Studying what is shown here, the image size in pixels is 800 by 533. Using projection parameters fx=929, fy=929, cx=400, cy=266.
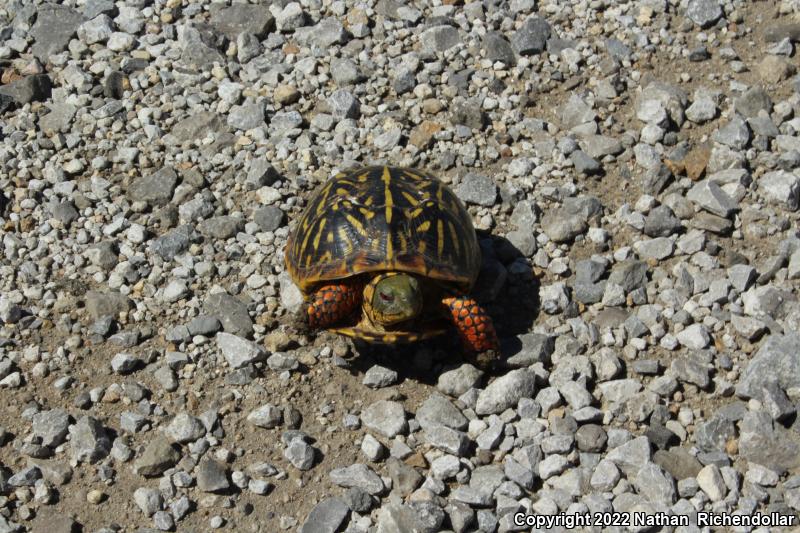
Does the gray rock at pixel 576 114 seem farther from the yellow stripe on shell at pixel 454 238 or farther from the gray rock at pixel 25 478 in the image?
the gray rock at pixel 25 478

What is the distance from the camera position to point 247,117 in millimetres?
6180

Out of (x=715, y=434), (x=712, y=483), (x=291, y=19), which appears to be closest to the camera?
(x=712, y=483)

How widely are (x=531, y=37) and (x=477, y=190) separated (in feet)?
4.96

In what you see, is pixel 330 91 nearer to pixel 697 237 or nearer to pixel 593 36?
pixel 593 36

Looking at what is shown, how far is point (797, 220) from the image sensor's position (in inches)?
207

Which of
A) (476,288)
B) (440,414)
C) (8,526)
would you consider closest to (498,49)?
(476,288)

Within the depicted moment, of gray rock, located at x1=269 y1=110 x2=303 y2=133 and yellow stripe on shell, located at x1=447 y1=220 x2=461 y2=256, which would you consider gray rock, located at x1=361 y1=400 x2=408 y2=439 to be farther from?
gray rock, located at x1=269 y1=110 x2=303 y2=133

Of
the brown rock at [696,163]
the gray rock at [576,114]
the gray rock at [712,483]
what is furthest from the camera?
the gray rock at [576,114]

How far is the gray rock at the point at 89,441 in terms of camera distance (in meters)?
4.38

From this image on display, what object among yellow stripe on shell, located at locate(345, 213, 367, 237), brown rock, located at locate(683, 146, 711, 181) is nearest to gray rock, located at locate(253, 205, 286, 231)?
yellow stripe on shell, located at locate(345, 213, 367, 237)

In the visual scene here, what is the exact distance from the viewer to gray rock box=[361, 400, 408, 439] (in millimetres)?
4456

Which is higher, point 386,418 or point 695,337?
point 695,337

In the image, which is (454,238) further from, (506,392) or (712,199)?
(712,199)

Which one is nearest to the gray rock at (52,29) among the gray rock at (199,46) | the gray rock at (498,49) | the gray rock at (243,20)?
the gray rock at (199,46)
